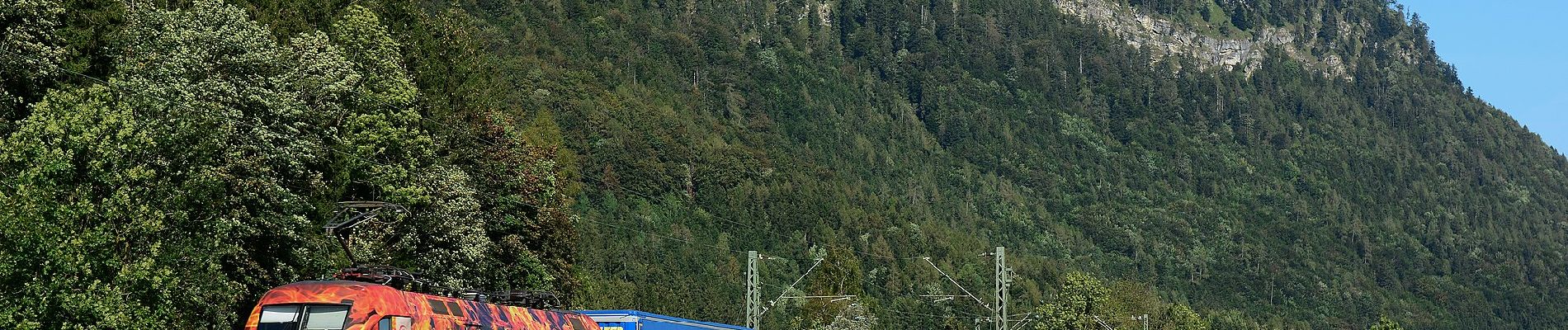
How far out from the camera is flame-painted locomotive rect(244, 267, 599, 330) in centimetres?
3394

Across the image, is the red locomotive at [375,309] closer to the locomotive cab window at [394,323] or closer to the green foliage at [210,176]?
the locomotive cab window at [394,323]

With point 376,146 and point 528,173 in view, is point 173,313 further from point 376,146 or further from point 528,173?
point 528,173

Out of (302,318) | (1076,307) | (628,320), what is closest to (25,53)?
(302,318)

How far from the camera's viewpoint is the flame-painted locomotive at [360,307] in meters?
33.9

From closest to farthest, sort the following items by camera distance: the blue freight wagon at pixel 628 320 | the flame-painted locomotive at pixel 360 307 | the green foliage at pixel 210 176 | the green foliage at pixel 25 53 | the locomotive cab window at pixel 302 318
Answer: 1. the locomotive cab window at pixel 302 318
2. the flame-painted locomotive at pixel 360 307
3. the green foliage at pixel 210 176
4. the green foliage at pixel 25 53
5. the blue freight wagon at pixel 628 320

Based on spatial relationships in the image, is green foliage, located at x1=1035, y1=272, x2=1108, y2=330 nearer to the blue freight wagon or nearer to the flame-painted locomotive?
the blue freight wagon

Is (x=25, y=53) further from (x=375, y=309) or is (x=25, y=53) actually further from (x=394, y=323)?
(x=394, y=323)

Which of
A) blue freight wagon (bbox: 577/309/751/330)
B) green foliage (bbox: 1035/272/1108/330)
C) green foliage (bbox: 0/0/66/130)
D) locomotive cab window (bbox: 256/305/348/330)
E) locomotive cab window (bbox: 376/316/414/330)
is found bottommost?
green foliage (bbox: 1035/272/1108/330)

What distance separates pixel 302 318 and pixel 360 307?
1159mm

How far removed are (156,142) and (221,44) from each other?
6.80 meters

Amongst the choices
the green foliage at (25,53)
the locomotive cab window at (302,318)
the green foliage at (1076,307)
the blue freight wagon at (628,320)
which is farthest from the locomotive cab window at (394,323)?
the green foliage at (1076,307)

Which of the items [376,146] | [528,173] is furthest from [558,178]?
[376,146]

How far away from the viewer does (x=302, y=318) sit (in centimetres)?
3381

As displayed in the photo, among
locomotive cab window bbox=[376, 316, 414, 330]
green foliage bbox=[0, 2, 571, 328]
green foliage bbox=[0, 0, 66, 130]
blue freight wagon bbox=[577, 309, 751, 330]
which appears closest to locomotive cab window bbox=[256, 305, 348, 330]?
locomotive cab window bbox=[376, 316, 414, 330]
